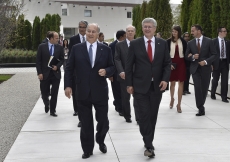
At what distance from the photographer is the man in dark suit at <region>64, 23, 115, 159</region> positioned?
680 centimetres

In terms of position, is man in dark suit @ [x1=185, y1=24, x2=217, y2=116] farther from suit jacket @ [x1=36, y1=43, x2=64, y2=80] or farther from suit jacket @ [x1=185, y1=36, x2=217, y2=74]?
suit jacket @ [x1=36, y1=43, x2=64, y2=80]

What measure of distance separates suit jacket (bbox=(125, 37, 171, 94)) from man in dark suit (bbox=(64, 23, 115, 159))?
13.6 inches

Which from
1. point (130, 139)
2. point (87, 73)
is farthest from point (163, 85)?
point (130, 139)

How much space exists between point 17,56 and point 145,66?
95.1 feet

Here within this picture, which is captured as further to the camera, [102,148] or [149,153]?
[102,148]

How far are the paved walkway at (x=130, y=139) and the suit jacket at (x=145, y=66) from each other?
1.04 m

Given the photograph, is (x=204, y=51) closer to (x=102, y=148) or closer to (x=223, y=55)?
(x=223, y=55)

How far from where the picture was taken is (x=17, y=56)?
114 ft

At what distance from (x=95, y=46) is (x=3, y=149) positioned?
7.64ft

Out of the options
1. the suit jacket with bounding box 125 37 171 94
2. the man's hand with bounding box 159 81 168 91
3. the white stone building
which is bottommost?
the white stone building

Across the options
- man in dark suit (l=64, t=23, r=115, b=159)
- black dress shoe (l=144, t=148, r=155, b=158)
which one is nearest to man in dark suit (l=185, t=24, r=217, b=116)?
black dress shoe (l=144, t=148, r=155, b=158)

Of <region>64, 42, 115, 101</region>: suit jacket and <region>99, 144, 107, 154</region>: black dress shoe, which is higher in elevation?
<region>64, 42, 115, 101</region>: suit jacket

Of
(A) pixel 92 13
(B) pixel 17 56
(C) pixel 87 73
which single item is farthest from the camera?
(A) pixel 92 13

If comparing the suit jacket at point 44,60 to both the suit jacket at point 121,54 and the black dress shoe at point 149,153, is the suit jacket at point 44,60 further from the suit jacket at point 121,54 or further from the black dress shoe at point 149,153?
the black dress shoe at point 149,153
